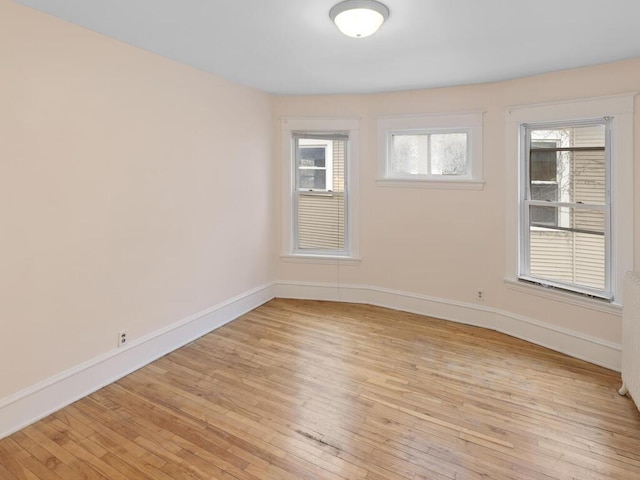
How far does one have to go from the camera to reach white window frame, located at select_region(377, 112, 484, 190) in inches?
154

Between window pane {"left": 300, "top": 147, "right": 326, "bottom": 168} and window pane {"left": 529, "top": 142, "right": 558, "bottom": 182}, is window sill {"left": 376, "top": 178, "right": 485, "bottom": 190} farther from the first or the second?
window pane {"left": 300, "top": 147, "right": 326, "bottom": 168}

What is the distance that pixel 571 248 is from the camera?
3.44 metres

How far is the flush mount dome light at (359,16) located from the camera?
2.14 metres

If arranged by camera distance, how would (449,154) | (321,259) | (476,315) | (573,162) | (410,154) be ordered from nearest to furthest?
1. (573,162)
2. (476,315)
3. (449,154)
4. (410,154)
5. (321,259)

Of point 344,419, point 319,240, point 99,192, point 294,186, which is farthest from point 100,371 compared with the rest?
point 294,186

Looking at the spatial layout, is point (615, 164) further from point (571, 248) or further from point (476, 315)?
point (476, 315)

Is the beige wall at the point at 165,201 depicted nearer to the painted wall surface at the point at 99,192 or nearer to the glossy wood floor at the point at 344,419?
the painted wall surface at the point at 99,192

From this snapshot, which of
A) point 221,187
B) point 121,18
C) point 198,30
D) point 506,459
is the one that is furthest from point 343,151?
point 506,459

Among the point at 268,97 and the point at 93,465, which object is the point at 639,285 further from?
the point at 268,97

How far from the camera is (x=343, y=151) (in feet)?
15.1

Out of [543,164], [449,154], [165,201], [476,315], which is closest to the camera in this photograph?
[165,201]

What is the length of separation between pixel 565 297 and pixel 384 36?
2.62m

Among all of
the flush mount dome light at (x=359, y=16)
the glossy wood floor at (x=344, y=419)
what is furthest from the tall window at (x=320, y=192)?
the flush mount dome light at (x=359, y=16)

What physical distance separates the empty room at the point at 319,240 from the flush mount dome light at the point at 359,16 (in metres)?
0.01
